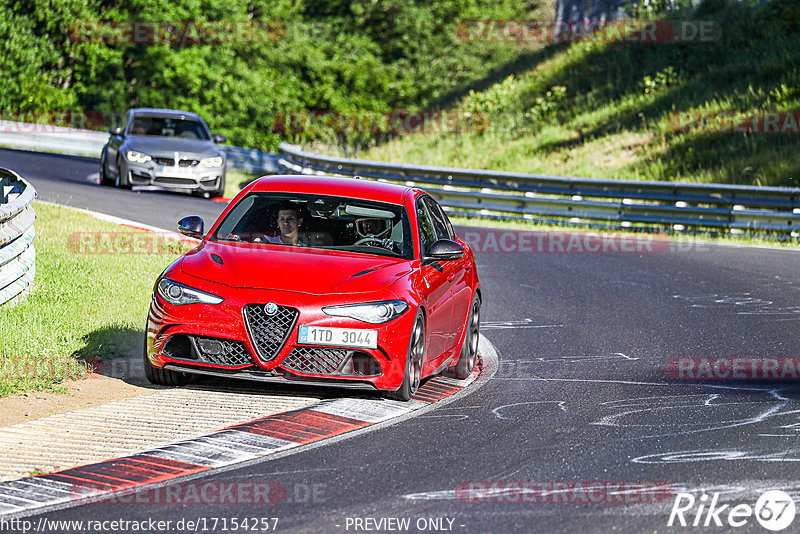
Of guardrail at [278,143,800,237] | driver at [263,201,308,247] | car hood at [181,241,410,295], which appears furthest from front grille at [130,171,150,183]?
car hood at [181,241,410,295]

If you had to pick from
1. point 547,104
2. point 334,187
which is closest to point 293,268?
point 334,187

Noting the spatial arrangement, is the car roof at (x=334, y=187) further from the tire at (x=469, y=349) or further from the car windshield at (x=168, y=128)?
the car windshield at (x=168, y=128)

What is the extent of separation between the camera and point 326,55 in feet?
221

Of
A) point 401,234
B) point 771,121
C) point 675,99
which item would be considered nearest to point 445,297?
point 401,234

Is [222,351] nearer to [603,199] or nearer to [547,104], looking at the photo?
[603,199]

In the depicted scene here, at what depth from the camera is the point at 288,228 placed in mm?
9125

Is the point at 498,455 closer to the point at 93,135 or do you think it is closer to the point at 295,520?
the point at 295,520

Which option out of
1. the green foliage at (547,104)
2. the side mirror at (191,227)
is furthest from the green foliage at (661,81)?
the side mirror at (191,227)

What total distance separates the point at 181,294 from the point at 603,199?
18.6 meters

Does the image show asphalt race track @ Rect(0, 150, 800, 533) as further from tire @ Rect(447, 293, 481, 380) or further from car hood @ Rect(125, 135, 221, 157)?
car hood @ Rect(125, 135, 221, 157)

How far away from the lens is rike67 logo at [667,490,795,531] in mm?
5484

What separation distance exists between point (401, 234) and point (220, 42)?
49.2 m

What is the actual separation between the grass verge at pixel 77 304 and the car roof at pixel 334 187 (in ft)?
6.00

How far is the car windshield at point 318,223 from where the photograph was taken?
903 cm
